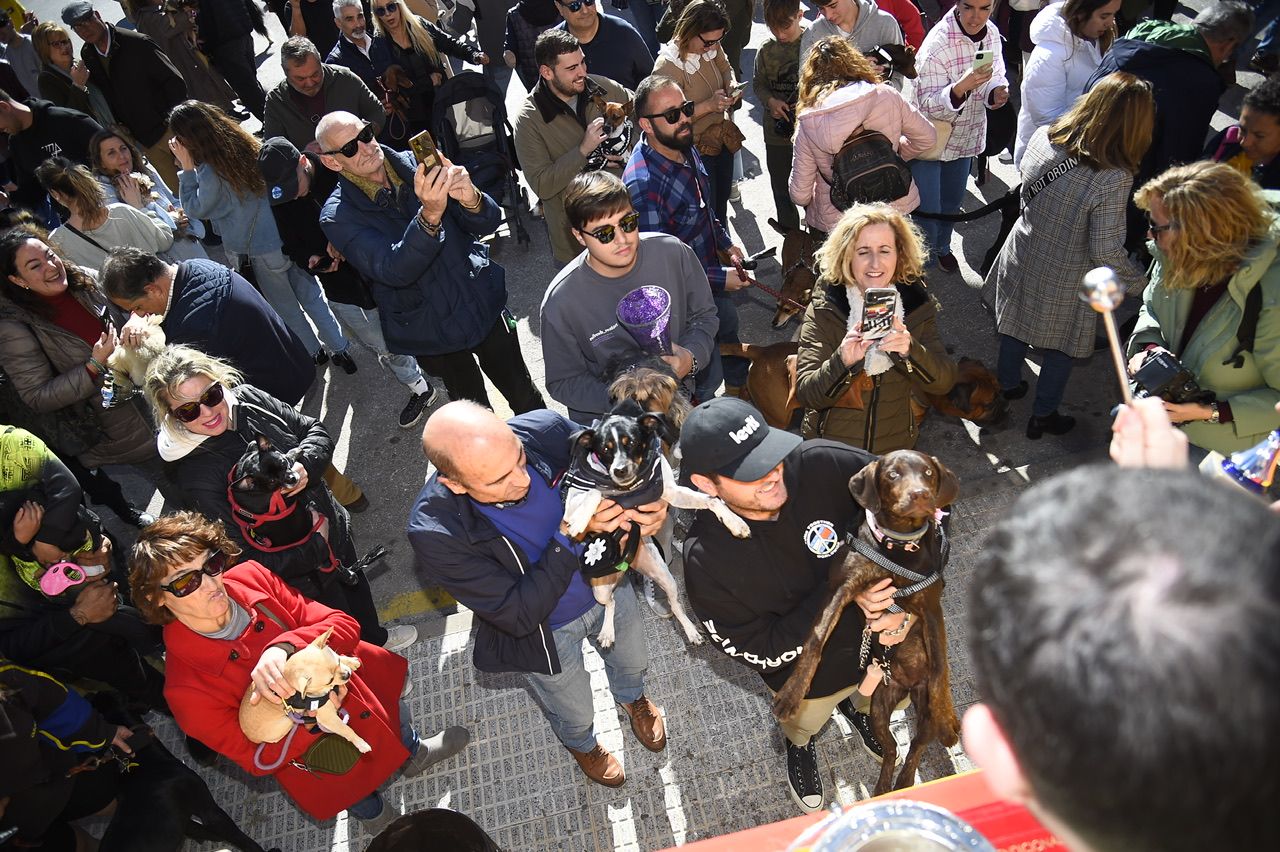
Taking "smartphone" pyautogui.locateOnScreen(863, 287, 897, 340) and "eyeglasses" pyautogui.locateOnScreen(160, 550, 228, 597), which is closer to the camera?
"eyeglasses" pyautogui.locateOnScreen(160, 550, 228, 597)

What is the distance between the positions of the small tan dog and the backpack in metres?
3.82

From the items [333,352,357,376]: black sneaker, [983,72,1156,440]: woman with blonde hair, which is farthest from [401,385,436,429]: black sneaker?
[983,72,1156,440]: woman with blonde hair

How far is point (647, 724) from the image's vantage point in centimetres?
401

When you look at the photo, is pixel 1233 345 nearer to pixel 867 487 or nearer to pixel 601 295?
pixel 867 487

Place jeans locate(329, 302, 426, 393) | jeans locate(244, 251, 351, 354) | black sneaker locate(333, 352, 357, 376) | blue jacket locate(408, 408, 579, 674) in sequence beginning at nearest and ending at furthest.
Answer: blue jacket locate(408, 408, 579, 674), jeans locate(244, 251, 351, 354), jeans locate(329, 302, 426, 393), black sneaker locate(333, 352, 357, 376)

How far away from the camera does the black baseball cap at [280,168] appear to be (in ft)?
18.4

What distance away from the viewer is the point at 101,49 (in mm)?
7770

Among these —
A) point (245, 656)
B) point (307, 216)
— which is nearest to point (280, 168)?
point (307, 216)

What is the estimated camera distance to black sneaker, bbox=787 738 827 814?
363 cm

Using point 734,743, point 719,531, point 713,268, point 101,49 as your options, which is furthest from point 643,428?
point 101,49

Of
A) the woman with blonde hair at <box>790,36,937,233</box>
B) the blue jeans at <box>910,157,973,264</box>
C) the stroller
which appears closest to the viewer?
the woman with blonde hair at <box>790,36,937,233</box>

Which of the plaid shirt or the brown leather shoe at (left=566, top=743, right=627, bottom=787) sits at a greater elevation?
the plaid shirt

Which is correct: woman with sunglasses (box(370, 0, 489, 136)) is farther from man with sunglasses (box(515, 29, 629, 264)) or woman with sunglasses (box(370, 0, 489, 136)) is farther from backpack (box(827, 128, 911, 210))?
backpack (box(827, 128, 911, 210))

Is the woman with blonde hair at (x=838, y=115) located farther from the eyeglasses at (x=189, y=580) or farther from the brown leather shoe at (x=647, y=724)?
the eyeglasses at (x=189, y=580)
